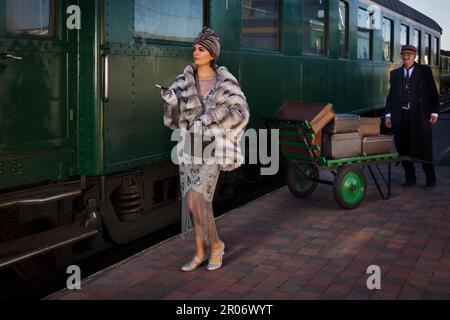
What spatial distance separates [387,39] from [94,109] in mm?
9722

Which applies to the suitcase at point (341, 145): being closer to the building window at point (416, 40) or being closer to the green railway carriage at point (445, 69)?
the building window at point (416, 40)

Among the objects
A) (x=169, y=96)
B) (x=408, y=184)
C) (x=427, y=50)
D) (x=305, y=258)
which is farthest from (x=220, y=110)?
(x=427, y=50)

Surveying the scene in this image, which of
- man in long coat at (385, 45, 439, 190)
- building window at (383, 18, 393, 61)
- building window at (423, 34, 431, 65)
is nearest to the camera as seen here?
man in long coat at (385, 45, 439, 190)

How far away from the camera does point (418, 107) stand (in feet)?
25.6

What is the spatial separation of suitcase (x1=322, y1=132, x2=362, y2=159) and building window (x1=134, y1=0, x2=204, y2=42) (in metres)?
1.69

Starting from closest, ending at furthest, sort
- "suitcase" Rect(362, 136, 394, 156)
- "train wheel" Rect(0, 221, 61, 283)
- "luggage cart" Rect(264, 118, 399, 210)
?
"train wheel" Rect(0, 221, 61, 283) < "luggage cart" Rect(264, 118, 399, 210) < "suitcase" Rect(362, 136, 394, 156)

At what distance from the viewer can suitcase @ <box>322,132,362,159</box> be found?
20.8 feet

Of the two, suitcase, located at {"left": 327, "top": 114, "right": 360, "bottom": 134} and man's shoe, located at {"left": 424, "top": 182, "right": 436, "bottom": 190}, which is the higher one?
suitcase, located at {"left": 327, "top": 114, "right": 360, "bottom": 134}

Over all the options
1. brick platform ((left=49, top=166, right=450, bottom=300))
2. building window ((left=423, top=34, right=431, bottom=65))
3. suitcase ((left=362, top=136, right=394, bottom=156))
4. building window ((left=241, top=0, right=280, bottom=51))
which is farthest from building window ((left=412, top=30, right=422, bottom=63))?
brick platform ((left=49, top=166, right=450, bottom=300))

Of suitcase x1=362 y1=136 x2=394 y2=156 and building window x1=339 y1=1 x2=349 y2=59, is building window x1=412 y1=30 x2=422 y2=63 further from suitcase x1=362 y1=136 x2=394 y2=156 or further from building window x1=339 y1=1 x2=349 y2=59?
suitcase x1=362 y1=136 x2=394 y2=156

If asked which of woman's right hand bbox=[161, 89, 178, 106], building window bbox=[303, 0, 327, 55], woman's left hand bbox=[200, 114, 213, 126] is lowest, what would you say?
woman's left hand bbox=[200, 114, 213, 126]

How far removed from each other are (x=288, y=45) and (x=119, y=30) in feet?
11.6
